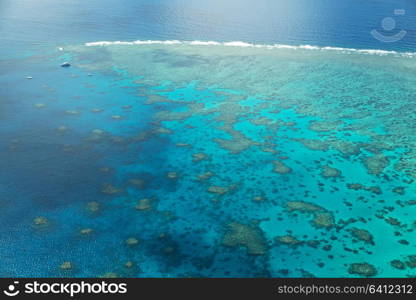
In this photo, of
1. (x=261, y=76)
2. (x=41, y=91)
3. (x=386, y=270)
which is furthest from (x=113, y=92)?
(x=386, y=270)

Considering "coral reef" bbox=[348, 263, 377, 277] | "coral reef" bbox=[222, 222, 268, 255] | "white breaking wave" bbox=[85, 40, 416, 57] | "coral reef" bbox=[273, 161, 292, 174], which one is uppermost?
"white breaking wave" bbox=[85, 40, 416, 57]

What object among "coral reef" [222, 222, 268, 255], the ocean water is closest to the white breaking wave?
the ocean water

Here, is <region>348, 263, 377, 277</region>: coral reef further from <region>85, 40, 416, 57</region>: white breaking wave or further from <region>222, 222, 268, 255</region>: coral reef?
<region>85, 40, 416, 57</region>: white breaking wave

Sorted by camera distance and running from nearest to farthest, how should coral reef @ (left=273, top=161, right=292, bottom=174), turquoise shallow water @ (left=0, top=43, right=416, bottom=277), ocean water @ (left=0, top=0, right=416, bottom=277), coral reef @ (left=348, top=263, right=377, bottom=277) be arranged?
coral reef @ (left=348, top=263, right=377, bottom=277)
turquoise shallow water @ (left=0, top=43, right=416, bottom=277)
ocean water @ (left=0, top=0, right=416, bottom=277)
coral reef @ (left=273, top=161, right=292, bottom=174)

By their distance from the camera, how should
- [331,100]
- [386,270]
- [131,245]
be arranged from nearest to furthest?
[386,270] < [131,245] < [331,100]

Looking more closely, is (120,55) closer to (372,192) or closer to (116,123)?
(116,123)

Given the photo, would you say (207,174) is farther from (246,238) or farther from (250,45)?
(250,45)
